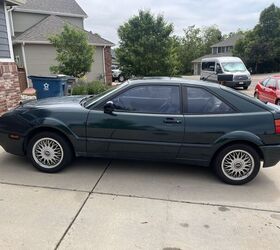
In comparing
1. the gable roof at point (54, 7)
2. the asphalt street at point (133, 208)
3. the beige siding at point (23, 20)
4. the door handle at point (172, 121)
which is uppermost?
the gable roof at point (54, 7)

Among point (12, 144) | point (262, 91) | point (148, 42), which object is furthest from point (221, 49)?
point (12, 144)

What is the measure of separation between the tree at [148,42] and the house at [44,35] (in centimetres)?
305

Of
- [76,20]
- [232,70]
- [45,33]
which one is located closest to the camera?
[45,33]

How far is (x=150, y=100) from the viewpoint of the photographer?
4176 millimetres

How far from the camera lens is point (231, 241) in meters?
2.85

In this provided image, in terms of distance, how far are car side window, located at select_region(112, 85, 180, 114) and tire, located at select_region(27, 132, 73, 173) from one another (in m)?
1.01

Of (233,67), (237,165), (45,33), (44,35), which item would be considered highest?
(45,33)

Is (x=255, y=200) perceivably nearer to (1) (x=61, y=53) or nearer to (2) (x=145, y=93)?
(2) (x=145, y=93)

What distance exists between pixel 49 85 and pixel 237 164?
7036 millimetres

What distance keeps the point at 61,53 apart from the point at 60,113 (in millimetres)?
9295

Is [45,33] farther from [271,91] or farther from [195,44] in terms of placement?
[195,44]

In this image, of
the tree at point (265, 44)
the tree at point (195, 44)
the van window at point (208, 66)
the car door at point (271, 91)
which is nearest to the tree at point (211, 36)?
the tree at point (195, 44)

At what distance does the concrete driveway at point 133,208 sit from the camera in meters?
2.82

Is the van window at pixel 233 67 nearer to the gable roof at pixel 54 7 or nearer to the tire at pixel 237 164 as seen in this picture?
the gable roof at pixel 54 7
